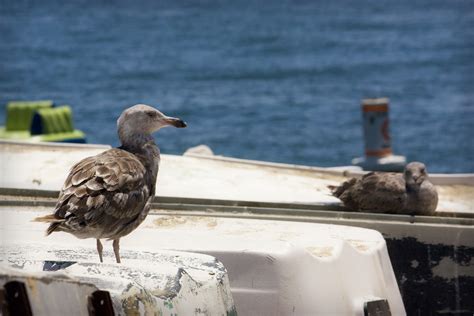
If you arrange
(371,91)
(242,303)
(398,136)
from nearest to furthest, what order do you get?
(242,303) < (398,136) < (371,91)

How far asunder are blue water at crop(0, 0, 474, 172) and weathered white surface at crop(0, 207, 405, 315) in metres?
18.1

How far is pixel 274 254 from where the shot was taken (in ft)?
19.9

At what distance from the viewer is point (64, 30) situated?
65125 mm

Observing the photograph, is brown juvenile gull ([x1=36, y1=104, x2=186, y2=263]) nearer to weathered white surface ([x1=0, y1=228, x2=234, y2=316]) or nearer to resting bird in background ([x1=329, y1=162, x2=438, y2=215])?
weathered white surface ([x1=0, y1=228, x2=234, y2=316])

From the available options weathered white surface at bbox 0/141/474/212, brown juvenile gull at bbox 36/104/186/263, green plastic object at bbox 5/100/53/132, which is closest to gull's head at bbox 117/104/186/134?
brown juvenile gull at bbox 36/104/186/263

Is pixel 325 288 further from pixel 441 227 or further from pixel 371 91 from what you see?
pixel 371 91

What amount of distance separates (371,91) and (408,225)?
98.2 ft

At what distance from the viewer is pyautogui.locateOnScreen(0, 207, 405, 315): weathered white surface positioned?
6.05 metres

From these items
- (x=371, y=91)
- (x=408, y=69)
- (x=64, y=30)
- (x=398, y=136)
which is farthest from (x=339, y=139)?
(x=64, y=30)

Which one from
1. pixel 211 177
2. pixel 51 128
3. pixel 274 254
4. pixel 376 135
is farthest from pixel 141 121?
pixel 51 128

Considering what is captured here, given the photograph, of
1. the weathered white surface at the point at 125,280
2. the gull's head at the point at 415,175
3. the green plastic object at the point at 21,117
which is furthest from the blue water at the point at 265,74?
the weathered white surface at the point at 125,280

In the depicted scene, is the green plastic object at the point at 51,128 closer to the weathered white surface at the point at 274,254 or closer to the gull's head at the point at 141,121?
the weathered white surface at the point at 274,254

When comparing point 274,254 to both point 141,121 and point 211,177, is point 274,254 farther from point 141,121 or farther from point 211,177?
point 211,177

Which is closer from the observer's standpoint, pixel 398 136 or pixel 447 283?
pixel 447 283
